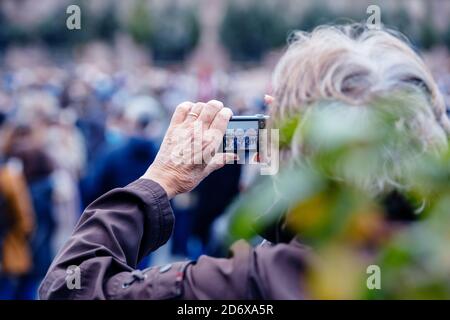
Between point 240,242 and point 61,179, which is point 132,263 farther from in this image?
point 61,179

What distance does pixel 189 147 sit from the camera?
1.91 meters

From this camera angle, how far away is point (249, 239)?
1.44 metres

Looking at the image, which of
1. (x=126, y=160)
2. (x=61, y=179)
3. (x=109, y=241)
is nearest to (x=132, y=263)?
(x=109, y=241)

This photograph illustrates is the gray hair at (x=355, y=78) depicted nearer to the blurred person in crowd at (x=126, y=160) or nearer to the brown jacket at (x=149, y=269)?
the brown jacket at (x=149, y=269)

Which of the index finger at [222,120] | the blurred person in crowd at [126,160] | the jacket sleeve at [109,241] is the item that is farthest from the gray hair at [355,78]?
the blurred person in crowd at [126,160]

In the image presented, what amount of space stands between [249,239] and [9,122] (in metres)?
5.53

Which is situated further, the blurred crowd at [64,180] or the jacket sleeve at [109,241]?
the blurred crowd at [64,180]

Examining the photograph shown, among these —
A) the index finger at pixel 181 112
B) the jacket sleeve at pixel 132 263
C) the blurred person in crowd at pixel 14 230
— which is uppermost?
the index finger at pixel 181 112

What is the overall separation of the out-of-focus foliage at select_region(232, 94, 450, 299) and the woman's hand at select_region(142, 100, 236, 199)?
1.55 feet

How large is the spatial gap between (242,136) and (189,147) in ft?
0.39

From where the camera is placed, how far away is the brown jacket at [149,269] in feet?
4.99

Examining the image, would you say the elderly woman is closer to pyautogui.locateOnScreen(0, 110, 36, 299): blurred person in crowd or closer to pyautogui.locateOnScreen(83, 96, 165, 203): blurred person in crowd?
pyautogui.locateOnScreen(0, 110, 36, 299): blurred person in crowd

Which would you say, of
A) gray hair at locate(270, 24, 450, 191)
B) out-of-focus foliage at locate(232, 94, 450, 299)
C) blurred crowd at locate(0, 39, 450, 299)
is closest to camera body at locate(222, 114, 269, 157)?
gray hair at locate(270, 24, 450, 191)
